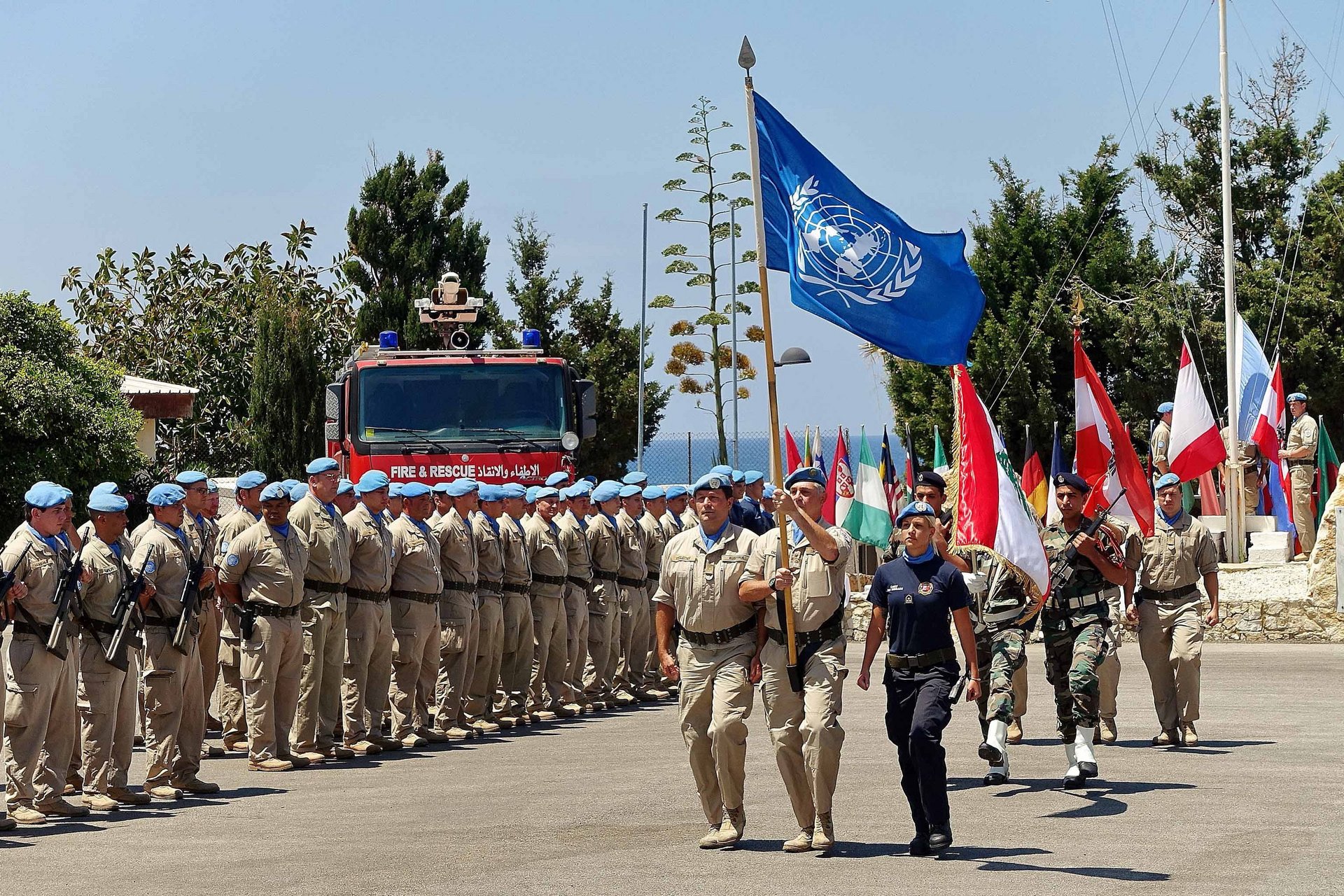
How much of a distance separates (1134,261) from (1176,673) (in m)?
28.8

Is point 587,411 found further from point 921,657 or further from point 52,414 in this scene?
point 52,414

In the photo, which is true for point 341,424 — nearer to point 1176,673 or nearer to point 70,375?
point 1176,673

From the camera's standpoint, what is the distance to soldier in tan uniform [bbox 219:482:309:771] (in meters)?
12.7

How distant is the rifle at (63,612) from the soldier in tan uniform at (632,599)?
25.4 feet

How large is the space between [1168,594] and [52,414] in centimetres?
2101

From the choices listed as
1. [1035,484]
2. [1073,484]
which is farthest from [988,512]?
[1035,484]

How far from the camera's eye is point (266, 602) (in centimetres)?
1277

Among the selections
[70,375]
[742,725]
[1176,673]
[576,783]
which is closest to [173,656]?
[576,783]

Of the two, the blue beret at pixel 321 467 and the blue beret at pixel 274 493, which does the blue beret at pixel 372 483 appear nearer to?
the blue beret at pixel 321 467

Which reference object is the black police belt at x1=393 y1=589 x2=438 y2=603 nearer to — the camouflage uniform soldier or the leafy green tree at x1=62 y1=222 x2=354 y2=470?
the camouflage uniform soldier

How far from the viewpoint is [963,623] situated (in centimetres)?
961

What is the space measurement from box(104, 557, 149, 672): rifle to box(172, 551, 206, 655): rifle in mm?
397

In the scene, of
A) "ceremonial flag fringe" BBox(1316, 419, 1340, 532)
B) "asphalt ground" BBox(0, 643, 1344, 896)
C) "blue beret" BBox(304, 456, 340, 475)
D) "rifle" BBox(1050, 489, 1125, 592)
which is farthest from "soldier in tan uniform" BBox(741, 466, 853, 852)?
"ceremonial flag fringe" BBox(1316, 419, 1340, 532)

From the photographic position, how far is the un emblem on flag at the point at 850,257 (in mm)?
10195
